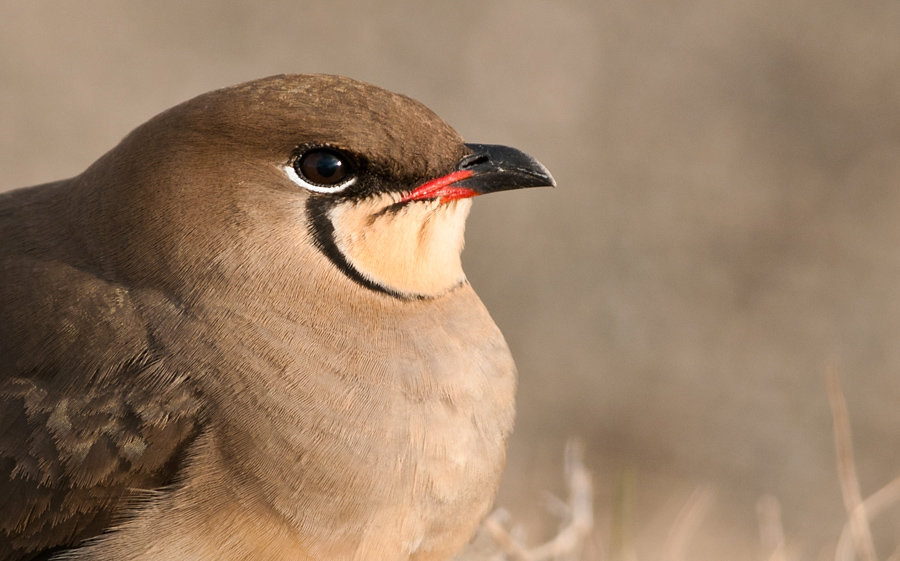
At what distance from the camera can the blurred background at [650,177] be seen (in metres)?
8.59

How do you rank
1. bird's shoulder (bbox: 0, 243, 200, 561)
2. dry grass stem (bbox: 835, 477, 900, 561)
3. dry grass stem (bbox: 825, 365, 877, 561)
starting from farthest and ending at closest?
dry grass stem (bbox: 835, 477, 900, 561), dry grass stem (bbox: 825, 365, 877, 561), bird's shoulder (bbox: 0, 243, 200, 561)

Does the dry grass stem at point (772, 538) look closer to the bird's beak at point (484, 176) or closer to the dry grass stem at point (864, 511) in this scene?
the dry grass stem at point (864, 511)

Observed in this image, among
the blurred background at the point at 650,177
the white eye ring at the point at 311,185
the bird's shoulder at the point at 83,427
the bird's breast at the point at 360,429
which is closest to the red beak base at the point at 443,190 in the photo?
the white eye ring at the point at 311,185

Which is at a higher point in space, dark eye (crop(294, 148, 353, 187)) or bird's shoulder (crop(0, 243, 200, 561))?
dark eye (crop(294, 148, 353, 187))

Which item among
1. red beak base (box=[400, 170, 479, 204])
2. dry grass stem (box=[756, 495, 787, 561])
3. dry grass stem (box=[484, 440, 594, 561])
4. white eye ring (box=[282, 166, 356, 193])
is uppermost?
white eye ring (box=[282, 166, 356, 193])

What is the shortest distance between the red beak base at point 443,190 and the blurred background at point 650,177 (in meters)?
4.73

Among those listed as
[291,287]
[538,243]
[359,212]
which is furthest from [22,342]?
[538,243]

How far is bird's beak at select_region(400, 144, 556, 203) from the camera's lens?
132 inches

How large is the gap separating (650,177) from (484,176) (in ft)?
20.3

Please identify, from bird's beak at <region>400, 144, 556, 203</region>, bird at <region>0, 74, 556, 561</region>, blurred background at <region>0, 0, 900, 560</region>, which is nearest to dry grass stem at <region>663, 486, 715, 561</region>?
bird at <region>0, 74, 556, 561</region>

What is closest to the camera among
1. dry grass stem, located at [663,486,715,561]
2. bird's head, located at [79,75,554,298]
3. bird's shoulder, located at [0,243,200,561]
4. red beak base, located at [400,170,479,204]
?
bird's shoulder, located at [0,243,200,561]

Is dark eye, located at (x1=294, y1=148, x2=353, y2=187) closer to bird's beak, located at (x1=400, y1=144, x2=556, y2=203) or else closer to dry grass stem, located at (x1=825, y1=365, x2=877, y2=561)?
bird's beak, located at (x1=400, y1=144, x2=556, y2=203)

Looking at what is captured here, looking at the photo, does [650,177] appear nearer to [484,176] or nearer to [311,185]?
[484,176]

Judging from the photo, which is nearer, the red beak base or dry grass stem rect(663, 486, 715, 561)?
the red beak base
